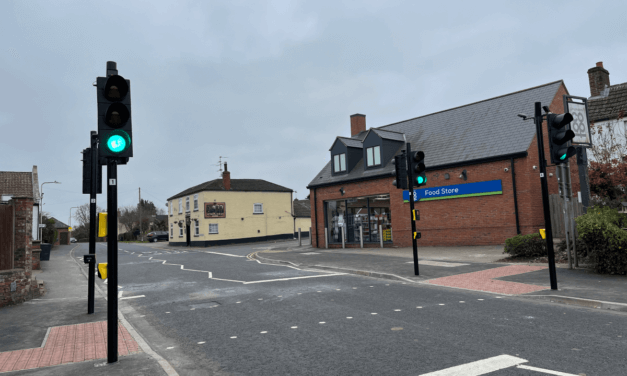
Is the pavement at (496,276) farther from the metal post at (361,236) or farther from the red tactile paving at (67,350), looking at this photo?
the red tactile paving at (67,350)

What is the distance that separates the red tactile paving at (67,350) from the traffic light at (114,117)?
277 cm

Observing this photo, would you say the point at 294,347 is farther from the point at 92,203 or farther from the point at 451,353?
the point at 92,203

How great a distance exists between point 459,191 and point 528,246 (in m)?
6.94

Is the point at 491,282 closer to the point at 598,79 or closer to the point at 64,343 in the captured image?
the point at 64,343

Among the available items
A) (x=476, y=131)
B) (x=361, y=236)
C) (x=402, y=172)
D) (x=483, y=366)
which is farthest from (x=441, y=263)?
(x=483, y=366)

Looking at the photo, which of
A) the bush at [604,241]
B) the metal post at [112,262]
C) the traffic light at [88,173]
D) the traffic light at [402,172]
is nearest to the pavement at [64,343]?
the metal post at [112,262]

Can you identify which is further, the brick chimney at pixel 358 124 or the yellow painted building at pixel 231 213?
the yellow painted building at pixel 231 213

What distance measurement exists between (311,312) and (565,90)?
2178cm

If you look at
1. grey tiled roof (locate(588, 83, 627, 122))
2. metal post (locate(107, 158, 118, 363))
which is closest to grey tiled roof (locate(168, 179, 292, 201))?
grey tiled roof (locate(588, 83, 627, 122))

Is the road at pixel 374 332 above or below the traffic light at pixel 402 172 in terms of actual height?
below

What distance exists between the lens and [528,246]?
14953 mm

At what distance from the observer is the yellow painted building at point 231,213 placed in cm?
4256

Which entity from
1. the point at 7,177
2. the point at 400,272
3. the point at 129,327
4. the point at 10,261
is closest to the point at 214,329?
the point at 129,327

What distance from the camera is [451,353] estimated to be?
5336 millimetres
